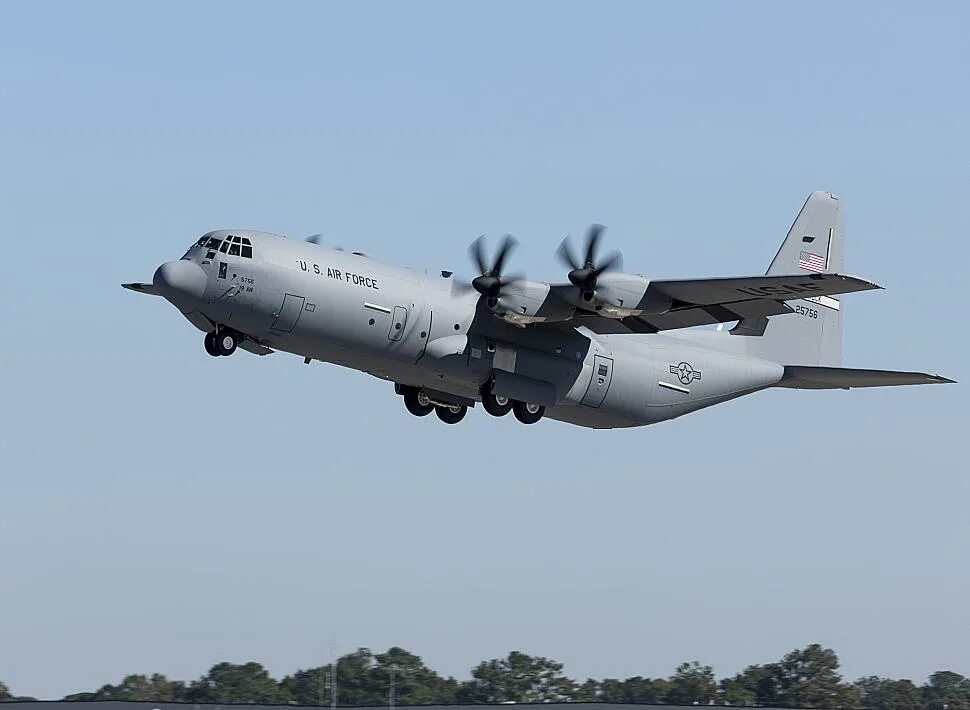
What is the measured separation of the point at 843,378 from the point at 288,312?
13.6m

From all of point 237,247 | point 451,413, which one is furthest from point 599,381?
point 237,247

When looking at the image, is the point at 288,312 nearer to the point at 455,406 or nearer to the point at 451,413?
the point at 455,406

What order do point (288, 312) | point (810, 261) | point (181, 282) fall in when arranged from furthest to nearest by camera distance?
point (810, 261)
point (288, 312)
point (181, 282)

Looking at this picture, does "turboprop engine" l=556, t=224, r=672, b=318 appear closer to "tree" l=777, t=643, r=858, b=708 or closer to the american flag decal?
the american flag decal

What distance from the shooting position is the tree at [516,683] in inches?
1914

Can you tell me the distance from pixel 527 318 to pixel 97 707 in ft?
43.2

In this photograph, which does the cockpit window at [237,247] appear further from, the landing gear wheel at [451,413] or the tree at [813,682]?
the tree at [813,682]

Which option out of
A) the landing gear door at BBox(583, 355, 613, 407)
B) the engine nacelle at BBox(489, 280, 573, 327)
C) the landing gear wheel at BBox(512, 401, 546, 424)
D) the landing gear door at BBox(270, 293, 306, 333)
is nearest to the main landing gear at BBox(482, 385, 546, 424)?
the landing gear wheel at BBox(512, 401, 546, 424)

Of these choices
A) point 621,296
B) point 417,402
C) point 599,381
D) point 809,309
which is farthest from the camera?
point 809,309

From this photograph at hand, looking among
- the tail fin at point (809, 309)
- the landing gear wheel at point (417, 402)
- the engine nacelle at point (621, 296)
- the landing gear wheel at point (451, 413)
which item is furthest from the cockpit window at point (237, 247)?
the tail fin at point (809, 309)

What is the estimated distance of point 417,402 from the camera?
32.2m

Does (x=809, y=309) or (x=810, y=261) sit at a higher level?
(x=810, y=261)

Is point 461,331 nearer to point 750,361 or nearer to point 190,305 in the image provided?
point 190,305

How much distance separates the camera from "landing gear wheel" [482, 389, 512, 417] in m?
30.1
